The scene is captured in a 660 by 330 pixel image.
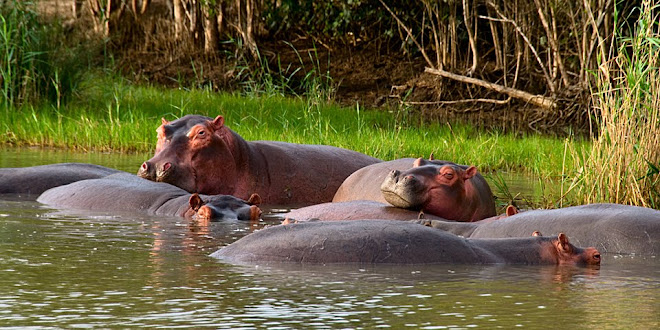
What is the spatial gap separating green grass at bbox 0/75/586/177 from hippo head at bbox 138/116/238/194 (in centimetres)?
230

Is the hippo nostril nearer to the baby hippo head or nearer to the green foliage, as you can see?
the baby hippo head

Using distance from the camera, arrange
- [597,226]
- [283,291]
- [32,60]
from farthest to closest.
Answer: [32,60] → [597,226] → [283,291]

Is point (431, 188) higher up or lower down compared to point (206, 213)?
higher up

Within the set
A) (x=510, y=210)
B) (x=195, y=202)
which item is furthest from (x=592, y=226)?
(x=195, y=202)

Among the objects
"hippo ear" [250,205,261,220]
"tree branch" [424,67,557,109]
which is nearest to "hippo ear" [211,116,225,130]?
"hippo ear" [250,205,261,220]

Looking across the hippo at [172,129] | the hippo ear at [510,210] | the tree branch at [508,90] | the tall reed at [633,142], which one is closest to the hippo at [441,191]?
the hippo ear at [510,210]

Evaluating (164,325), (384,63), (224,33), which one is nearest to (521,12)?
(384,63)

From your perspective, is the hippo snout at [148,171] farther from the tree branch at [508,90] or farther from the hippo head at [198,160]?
the tree branch at [508,90]

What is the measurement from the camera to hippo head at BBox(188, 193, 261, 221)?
646 centimetres

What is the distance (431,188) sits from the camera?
639 cm

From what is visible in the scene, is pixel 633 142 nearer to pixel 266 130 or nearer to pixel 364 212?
pixel 364 212

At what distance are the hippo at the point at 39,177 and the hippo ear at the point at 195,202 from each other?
5.24 feet

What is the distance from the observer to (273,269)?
4520 millimetres

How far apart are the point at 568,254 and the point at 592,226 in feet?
2.18
